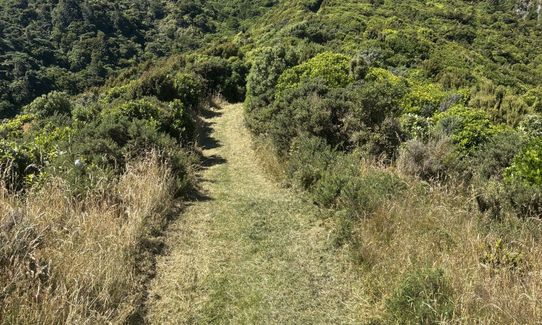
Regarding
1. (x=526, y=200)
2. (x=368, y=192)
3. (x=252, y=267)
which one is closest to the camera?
(x=252, y=267)

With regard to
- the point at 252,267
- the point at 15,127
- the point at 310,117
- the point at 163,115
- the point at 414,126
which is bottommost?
the point at 15,127

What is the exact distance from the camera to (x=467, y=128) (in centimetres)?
882

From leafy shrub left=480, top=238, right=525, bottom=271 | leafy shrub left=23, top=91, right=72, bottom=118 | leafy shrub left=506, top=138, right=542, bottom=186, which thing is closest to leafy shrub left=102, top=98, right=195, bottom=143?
leafy shrub left=23, top=91, right=72, bottom=118

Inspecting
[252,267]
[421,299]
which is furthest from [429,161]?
[421,299]

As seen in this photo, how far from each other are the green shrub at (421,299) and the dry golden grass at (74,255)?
2625 millimetres

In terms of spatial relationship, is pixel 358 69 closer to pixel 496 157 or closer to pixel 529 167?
pixel 496 157

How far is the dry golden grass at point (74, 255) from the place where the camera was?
3535mm

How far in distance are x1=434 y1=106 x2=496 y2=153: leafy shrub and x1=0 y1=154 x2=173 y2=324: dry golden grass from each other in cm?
628

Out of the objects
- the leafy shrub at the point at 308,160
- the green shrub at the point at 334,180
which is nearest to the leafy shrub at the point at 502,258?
the green shrub at the point at 334,180

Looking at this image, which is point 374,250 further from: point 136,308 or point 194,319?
point 136,308

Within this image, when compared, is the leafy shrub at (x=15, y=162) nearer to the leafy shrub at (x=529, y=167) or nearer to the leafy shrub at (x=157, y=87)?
the leafy shrub at (x=529, y=167)

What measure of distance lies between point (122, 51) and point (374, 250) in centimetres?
7176

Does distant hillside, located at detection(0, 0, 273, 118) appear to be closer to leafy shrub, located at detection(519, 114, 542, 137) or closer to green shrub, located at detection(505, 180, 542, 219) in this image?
leafy shrub, located at detection(519, 114, 542, 137)

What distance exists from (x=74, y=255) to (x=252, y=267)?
211cm
